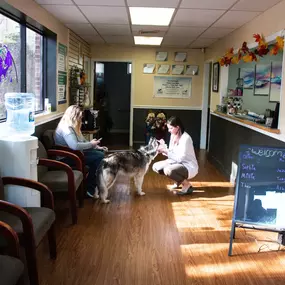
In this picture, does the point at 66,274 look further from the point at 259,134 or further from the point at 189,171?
the point at 259,134

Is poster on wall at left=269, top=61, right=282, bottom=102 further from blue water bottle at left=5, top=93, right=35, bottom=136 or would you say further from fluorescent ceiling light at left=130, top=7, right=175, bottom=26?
blue water bottle at left=5, top=93, right=35, bottom=136

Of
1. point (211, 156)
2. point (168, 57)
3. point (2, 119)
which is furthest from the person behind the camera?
point (168, 57)

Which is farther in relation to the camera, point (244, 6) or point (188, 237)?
point (244, 6)

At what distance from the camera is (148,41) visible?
7758 mm

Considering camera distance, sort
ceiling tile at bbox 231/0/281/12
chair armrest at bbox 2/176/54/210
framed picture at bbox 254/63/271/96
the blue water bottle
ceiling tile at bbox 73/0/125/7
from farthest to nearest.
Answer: framed picture at bbox 254/63/271/96
ceiling tile at bbox 73/0/125/7
ceiling tile at bbox 231/0/281/12
the blue water bottle
chair armrest at bbox 2/176/54/210

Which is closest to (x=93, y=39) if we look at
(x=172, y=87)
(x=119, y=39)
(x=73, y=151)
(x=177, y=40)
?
(x=119, y=39)

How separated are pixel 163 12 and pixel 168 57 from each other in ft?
12.5

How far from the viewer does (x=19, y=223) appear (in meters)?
2.63

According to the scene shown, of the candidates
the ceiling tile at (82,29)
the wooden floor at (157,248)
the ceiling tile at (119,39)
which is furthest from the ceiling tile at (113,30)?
the wooden floor at (157,248)

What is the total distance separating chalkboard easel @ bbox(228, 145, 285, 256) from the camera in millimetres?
3203

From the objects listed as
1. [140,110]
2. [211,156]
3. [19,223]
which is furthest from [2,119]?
[140,110]

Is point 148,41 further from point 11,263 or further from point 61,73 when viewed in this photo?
point 11,263

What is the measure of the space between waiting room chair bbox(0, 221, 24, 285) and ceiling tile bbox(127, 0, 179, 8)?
10.3ft

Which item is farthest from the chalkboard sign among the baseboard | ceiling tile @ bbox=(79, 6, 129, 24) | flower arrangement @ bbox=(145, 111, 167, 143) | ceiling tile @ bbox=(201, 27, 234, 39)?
the baseboard
